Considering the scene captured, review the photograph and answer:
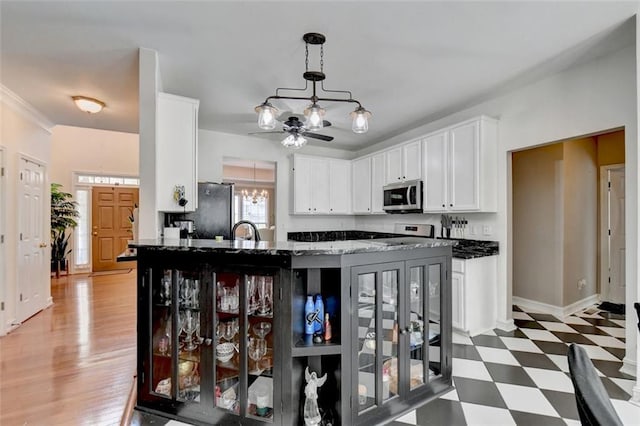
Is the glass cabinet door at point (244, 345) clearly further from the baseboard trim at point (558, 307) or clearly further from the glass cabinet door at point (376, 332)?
the baseboard trim at point (558, 307)

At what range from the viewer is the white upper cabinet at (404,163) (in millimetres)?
4176

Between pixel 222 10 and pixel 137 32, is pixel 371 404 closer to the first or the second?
pixel 222 10

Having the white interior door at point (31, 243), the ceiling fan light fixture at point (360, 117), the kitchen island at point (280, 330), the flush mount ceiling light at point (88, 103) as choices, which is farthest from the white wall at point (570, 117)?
the white interior door at point (31, 243)

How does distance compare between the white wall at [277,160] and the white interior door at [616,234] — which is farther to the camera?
the white wall at [277,160]

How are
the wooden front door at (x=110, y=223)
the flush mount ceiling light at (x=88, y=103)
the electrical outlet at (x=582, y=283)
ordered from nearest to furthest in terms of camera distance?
the flush mount ceiling light at (x=88, y=103) → the electrical outlet at (x=582, y=283) → the wooden front door at (x=110, y=223)

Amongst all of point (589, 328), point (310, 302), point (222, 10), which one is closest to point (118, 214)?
point (222, 10)

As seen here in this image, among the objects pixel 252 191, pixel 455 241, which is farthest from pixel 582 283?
pixel 252 191

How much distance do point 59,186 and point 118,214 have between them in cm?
129

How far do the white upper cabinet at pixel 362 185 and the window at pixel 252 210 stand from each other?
4.73m

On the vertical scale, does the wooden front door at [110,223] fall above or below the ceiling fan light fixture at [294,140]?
below

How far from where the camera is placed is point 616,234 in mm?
4262

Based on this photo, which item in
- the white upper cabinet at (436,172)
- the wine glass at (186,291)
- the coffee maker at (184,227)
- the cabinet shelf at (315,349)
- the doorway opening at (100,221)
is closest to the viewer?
the cabinet shelf at (315,349)

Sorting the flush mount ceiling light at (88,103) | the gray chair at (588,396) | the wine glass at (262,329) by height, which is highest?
the flush mount ceiling light at (88,103)

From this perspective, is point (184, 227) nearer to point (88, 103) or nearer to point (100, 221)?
point (88, 103)
